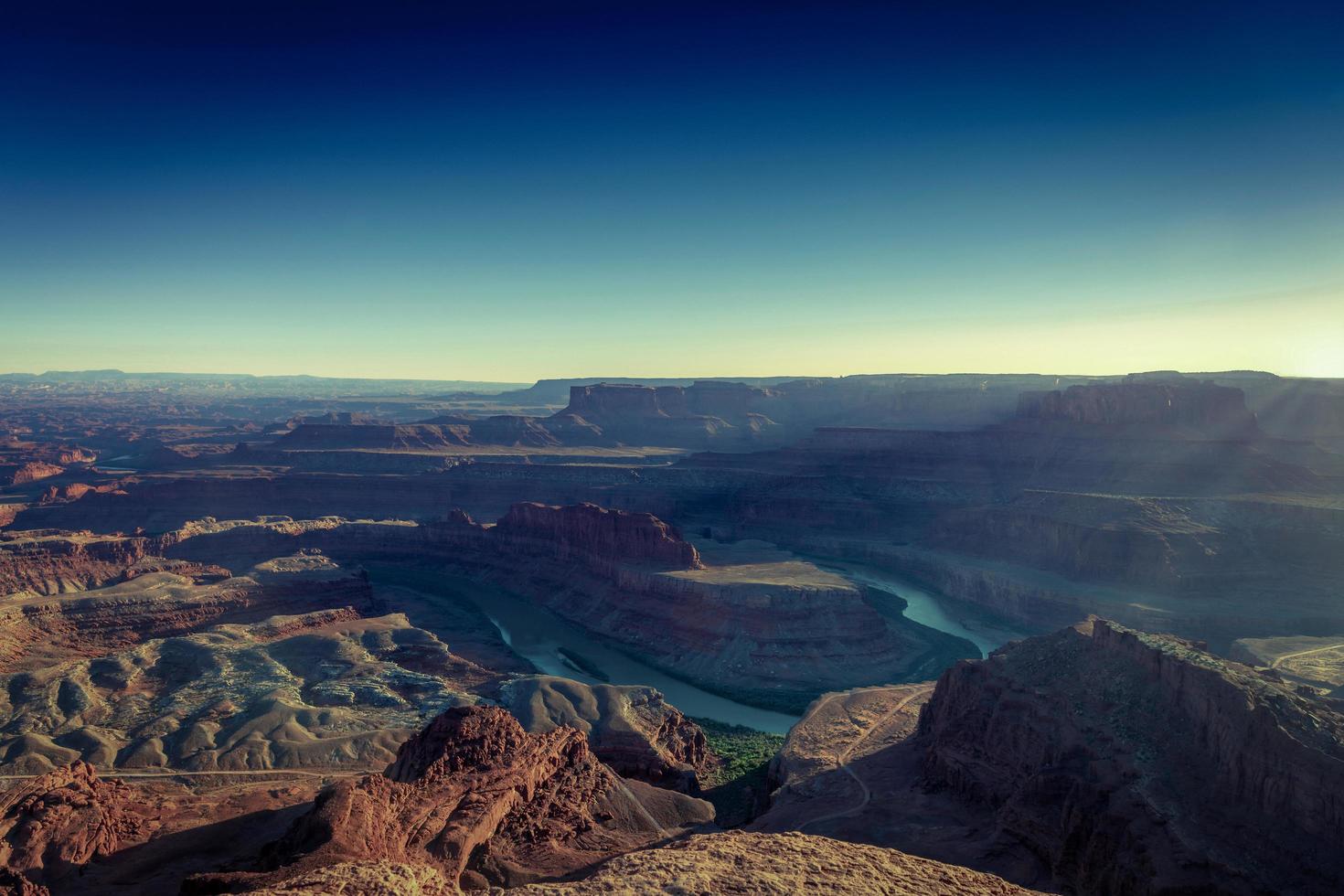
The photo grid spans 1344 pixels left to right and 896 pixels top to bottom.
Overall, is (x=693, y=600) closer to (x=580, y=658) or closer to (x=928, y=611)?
(x=580, y=658)

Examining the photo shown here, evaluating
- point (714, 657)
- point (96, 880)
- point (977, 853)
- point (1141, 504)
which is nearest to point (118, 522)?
point (714, 657)

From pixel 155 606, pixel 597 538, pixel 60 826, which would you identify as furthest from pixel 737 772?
pixel 155 606

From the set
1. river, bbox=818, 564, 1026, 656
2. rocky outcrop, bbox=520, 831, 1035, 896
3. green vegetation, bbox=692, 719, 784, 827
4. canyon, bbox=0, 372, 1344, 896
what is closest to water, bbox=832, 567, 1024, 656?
river, bbox=818, 564, 1026, 656

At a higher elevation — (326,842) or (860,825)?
(326,842)

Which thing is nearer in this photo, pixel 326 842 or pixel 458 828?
pixel 326 842

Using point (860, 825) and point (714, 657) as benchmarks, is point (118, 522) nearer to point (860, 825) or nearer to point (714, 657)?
point (714, 657)

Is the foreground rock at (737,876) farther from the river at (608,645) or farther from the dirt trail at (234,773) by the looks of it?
the river at (608,645)

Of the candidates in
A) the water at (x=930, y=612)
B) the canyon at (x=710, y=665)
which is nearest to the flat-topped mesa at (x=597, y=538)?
the canyon at (x=710, y=665)

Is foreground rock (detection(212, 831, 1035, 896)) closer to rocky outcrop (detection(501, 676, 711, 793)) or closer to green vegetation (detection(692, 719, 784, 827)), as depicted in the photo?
green vegetation (detection(692, 719, 784, 827))
